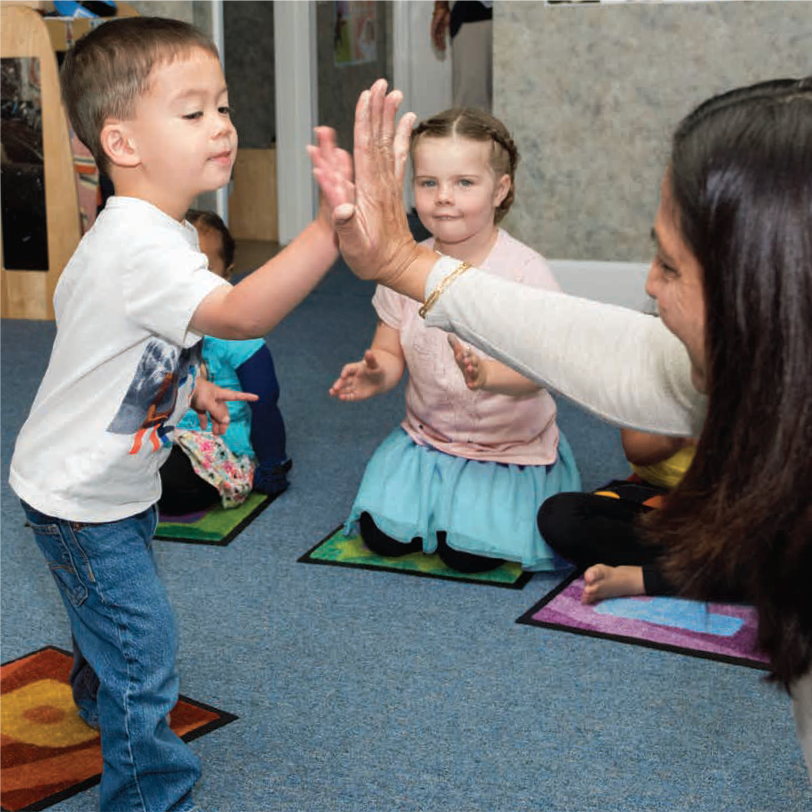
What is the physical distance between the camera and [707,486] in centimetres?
81

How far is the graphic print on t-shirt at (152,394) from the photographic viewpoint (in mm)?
1215

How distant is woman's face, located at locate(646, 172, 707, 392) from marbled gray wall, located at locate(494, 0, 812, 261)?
2920mm

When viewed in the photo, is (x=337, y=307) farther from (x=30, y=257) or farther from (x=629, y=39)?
(x=629, y=39)

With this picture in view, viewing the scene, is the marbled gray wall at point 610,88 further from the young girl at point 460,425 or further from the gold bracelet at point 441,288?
the gold bracelet at point 441,288

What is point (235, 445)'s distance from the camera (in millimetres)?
2373

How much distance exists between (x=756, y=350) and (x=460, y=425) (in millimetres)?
1353

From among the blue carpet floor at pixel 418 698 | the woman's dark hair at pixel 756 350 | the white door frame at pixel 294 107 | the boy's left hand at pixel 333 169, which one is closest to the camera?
the woman's dark hair at pixel 756 350

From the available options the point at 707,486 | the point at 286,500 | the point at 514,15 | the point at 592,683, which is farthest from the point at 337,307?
the point at 707,486

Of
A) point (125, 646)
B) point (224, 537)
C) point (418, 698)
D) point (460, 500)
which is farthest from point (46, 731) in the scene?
point (460, 500)

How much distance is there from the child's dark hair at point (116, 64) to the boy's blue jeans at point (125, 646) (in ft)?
1.34

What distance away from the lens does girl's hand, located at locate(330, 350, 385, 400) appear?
1818 mm

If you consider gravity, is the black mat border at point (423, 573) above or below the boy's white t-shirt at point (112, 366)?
below

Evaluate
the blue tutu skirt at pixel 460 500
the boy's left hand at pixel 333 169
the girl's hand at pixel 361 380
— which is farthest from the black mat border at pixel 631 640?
the boy's left hand at pixel 333 169

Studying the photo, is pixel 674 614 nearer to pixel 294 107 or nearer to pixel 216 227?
pixel 216 227
